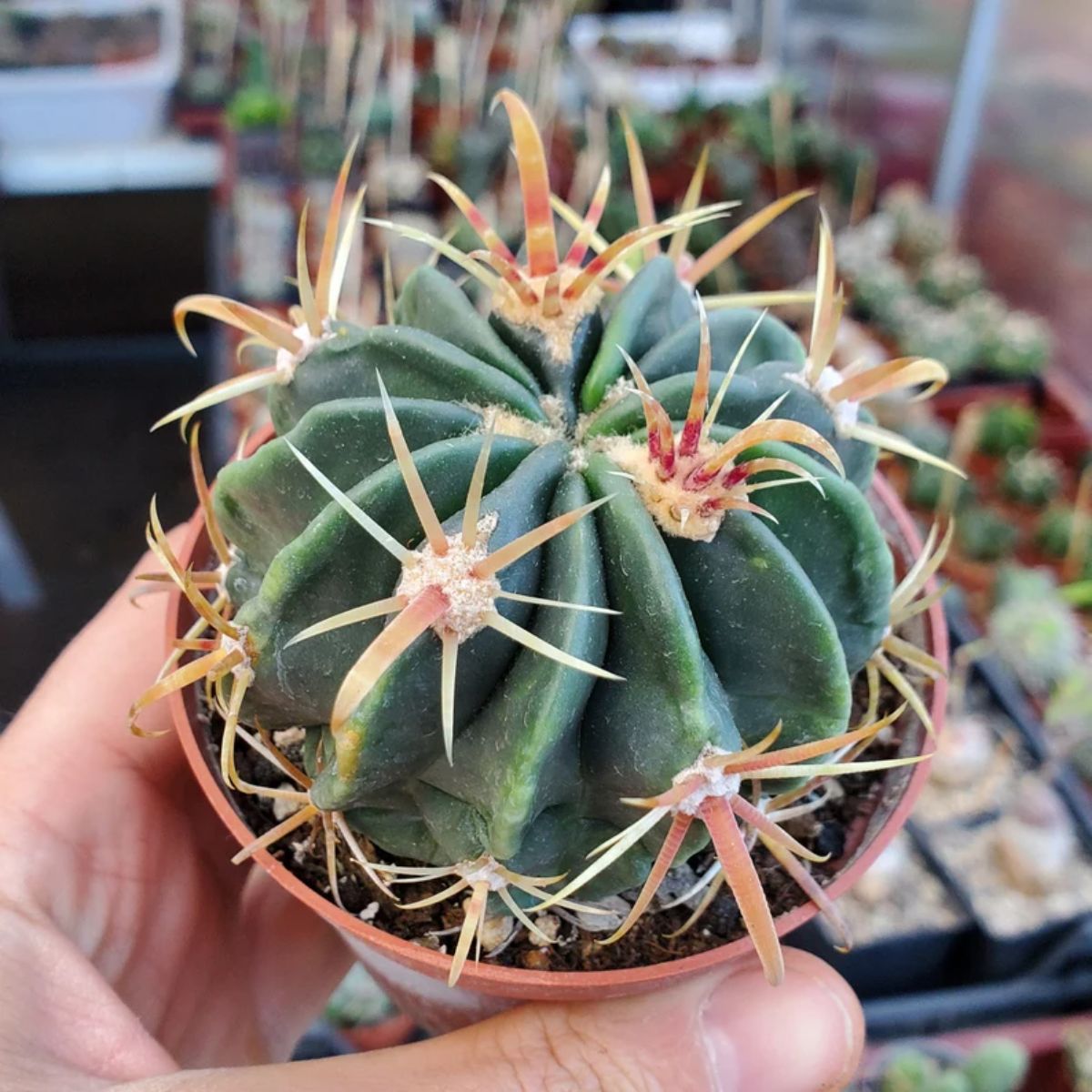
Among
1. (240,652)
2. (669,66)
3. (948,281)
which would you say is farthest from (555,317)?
(669,66)

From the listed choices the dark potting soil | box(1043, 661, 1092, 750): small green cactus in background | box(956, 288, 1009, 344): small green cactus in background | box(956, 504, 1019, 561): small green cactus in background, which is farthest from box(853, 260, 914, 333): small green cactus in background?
the dark potting soil

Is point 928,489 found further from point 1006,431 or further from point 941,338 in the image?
point 941,338

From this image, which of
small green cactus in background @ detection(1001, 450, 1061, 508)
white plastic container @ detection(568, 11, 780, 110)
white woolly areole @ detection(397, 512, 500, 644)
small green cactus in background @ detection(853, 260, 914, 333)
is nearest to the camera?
white woolly areole @ detection(397, 512, 500, 644)

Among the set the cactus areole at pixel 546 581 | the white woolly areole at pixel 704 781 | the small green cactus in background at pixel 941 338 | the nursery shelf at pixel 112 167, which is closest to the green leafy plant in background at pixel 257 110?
the nursery shelf at pixel 112 167

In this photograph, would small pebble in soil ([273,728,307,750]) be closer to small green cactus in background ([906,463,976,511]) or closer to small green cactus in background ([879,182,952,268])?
small green cactus in background ([906,463,976,511])

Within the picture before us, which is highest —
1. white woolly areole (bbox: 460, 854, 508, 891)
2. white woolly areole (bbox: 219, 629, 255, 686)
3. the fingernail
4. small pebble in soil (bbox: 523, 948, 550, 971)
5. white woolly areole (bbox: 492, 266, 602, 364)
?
white woolly areole (bbox: 492, 266, 602, 364)

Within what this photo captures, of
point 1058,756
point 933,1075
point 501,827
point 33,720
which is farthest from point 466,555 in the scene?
point 1058,756

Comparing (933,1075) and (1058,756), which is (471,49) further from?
(933,1075)
